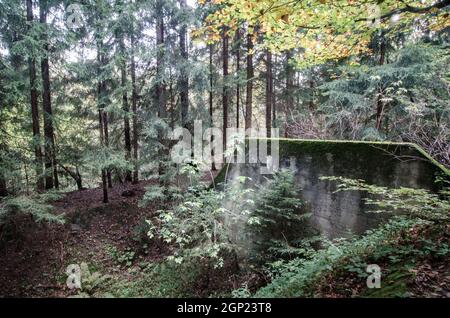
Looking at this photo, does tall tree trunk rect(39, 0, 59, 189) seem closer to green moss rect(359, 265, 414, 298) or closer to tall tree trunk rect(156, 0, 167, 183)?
tall tree trunk rect(156, 0, 167, 183)

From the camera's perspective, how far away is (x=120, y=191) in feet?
38.5

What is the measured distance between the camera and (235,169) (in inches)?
337

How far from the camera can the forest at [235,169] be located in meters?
4.20

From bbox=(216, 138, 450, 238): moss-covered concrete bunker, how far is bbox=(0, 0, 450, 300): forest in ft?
0.10

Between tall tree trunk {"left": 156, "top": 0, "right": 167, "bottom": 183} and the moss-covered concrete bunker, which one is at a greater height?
tall tree trunk {"left": 156, "top": 0, "right": 167, "bottom": 183}

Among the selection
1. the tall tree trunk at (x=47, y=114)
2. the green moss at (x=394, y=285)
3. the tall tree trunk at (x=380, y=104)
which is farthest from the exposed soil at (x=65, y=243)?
the tall tree trunk at (x=380, y=104)

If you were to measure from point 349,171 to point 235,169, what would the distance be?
134 inches

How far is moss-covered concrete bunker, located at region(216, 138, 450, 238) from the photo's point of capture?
564 centimetres

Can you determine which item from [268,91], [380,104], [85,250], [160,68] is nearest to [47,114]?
[160,68]

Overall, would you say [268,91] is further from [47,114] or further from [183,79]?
[47,114]

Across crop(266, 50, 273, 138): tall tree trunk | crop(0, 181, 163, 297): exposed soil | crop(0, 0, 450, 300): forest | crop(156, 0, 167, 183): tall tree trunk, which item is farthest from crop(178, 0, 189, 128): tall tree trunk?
crop(266, 50, 273, 138): tall tree trunk

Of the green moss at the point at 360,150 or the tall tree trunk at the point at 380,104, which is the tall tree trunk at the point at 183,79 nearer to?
the green moss at the point at 360,150
